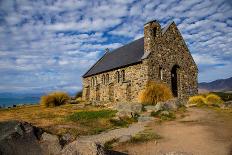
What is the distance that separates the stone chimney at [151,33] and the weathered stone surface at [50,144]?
2339 cm

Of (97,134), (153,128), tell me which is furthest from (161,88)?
(97,134)

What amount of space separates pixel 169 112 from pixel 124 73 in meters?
15.1

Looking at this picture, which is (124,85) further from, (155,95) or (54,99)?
(54,99)

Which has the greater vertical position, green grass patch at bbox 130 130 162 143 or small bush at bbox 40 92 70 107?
small bush at bbox 40 92 70 107

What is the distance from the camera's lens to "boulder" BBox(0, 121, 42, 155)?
620 cm

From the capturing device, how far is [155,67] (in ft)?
95.7

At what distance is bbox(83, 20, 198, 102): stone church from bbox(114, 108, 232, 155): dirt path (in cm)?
1419

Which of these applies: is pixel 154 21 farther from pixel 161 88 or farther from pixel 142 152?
pixel 142 152

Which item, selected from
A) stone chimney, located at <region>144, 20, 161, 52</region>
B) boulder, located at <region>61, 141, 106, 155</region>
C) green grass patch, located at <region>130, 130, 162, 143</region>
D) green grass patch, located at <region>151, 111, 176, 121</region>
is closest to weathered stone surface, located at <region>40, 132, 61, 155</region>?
boulder, located at <region>61, 141, 106, 155</region>

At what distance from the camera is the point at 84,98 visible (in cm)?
4672

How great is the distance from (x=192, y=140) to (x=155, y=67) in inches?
748

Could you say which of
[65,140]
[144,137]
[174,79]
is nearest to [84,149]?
[65,140]

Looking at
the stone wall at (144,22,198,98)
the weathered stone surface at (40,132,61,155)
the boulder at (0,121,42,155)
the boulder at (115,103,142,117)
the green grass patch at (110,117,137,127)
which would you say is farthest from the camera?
the stone wall at (144,22,198,98)

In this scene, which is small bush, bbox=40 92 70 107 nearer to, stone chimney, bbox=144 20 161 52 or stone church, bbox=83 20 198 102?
stone church, bbox=83 20 198 102
